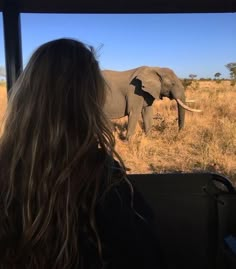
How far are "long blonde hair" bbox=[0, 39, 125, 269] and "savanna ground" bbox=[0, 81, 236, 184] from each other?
342cm

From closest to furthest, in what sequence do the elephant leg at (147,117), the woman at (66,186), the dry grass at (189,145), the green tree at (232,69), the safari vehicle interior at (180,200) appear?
the woman at (66,186), the safari vehicle interior at (180,200), the dry grass at (189,145), the elephant leg at (147,117), the green tree at (232,69)

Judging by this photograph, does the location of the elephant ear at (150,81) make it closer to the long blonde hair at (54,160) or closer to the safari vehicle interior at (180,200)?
the safari vehicle interior at (180,200)

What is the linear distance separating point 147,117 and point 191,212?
7.47 m

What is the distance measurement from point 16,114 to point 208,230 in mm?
1092

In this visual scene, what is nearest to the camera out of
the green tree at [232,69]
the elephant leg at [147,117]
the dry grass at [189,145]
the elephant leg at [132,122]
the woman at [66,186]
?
the woman at [66,186]

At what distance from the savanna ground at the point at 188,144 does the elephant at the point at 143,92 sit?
27 cm

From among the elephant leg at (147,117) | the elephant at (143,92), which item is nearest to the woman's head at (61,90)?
the elephant at (143,92)

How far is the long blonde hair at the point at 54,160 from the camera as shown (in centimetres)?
98

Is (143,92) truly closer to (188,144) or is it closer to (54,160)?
(188,144)

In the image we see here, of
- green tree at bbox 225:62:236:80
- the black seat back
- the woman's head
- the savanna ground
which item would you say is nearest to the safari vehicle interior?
the black seat back

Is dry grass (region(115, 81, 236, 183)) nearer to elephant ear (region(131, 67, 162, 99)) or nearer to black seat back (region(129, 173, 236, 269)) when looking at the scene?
elephant ear (region(131, 67, 162, 99))

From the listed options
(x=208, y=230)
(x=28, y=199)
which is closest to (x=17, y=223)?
(x=28, y=199)

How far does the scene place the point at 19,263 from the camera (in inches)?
39.9

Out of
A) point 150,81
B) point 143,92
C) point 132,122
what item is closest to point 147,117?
point 132,122
